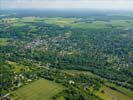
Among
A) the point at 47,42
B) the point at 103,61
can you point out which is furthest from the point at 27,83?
the point at 47,42

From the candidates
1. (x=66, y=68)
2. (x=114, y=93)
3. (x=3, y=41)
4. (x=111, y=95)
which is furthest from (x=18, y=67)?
(x=3, y=41)

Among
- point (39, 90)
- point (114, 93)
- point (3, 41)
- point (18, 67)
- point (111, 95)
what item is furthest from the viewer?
point (3, 41)

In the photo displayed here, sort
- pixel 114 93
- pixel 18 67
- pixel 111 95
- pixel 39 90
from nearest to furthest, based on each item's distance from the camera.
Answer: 1. pixel 111 95
2. pixel 39 90
3. pixel 114 93
4. pixel 18 67

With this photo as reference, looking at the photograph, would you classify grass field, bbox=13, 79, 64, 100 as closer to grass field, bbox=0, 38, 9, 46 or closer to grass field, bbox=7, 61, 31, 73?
grass field, bbox=7, 61, 31, 73

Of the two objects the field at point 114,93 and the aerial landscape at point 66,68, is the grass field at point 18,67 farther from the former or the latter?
the field at point 114,93

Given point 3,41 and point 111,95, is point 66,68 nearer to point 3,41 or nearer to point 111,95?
point 111,95

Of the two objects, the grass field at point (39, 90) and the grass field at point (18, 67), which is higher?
the grass field at point (18, 67)

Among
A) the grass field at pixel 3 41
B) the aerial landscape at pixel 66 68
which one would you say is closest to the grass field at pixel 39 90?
the aerial landscape at pixel 66 68

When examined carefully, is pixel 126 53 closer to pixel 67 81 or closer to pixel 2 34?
pixel 67 81
